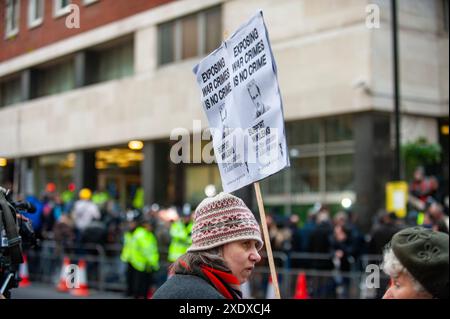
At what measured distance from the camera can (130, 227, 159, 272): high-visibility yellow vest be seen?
45.2 feet

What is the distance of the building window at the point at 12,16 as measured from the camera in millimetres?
4426

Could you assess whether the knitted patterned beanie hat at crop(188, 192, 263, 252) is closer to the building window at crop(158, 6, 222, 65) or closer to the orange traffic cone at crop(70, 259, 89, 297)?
the orange traffic cone at crop(70, 259, 89, 297)

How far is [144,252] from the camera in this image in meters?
14.0

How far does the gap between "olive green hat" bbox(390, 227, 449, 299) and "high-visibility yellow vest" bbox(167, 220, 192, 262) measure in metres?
11.4

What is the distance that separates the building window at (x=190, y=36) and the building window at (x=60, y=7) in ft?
43.8

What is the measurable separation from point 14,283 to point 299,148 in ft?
53.3

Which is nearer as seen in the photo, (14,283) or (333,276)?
(14,283)

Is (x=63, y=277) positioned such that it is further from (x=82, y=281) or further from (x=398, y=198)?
(x=398, y=198)

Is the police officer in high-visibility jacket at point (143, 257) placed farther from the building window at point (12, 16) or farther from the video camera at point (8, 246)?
the video camera at point (8, 246)

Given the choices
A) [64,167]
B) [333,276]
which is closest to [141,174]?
[64,167]

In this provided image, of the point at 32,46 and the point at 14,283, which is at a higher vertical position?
the point at 32,46

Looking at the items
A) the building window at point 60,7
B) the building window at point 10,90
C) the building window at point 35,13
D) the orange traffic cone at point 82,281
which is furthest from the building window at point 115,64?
the building window at point 35,13

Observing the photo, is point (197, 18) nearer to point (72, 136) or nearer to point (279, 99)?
point (72, 136)
